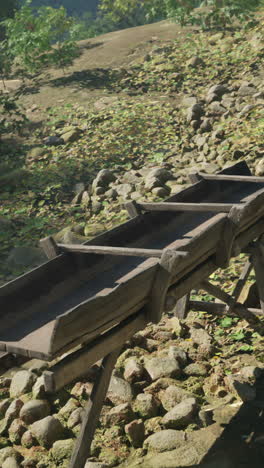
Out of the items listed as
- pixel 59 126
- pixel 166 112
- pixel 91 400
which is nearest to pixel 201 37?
pixel 166 112

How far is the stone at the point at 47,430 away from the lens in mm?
5207

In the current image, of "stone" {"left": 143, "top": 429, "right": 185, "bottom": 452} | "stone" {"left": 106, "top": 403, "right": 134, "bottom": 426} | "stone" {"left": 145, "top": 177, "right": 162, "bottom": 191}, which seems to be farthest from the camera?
"stone" {"left": 145, "top": 177, "right": 162, "bottom": 191}

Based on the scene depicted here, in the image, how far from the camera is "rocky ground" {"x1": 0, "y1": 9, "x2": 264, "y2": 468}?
5.17 meters

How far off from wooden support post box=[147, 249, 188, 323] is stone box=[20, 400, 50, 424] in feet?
6.65

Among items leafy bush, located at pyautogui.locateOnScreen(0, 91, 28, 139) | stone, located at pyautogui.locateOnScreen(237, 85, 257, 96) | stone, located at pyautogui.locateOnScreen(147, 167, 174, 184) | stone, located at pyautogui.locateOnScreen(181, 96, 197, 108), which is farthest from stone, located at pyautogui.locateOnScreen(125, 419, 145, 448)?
leafy bush, located at pyautogui.locateOnScreen(0, 91, 28, 139)

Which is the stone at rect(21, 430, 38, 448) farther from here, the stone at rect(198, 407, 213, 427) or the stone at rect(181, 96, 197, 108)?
the stone at rect(181, 96, 197, 108)

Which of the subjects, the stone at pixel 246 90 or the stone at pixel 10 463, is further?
the stone at pixel 246 90

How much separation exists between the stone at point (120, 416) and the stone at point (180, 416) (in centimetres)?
34

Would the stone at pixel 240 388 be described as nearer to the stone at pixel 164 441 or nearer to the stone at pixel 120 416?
the stone at pixel 164 441

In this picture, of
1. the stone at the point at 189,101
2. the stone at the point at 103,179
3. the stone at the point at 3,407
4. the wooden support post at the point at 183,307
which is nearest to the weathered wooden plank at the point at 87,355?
the wooden support post at the point at 183,307

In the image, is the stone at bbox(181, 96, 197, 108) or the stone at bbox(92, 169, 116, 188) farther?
the stone at bbox(181, 96, 197, 108)

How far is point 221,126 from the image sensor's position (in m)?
12.4

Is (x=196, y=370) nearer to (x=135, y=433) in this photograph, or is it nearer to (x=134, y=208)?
(x=135, y=433)

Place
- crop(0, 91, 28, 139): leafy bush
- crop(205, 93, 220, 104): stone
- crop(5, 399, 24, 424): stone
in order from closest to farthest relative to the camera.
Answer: crop(5, 399, 24, 424): stone, crop(205, 93, 220, 104): stone, crop(0, 91, 28, 139): leafy bush
